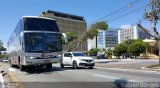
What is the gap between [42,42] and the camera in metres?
23.6

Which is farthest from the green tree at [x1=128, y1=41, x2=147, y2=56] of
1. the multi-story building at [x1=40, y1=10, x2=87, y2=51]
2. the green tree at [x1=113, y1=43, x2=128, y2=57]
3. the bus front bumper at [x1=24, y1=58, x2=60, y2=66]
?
the bus front bumper at [x1=24, y1=58, x2=60, y2=66]

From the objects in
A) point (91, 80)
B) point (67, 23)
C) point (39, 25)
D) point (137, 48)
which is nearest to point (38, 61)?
point (39, 25)

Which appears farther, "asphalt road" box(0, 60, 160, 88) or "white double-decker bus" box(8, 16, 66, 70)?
"white double-decker bus" box(8, 16, 66, 70)

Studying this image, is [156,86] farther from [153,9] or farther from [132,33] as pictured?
[132,33]

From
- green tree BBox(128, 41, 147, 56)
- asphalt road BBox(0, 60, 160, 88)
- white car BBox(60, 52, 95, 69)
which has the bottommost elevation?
asphalt road BBox(0, 60, 160, 88)

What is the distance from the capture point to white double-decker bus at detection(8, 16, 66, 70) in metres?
23.1

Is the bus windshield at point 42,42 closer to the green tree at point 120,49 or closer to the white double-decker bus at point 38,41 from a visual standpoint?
the white double-decker bus at point 38,41

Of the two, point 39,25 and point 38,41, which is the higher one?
point 39,25

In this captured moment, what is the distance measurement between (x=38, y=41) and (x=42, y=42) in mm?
307

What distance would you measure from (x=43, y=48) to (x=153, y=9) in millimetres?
10431

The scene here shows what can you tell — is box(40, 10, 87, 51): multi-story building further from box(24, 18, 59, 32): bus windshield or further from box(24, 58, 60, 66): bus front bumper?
box(24, 58, 60, 66): bus front bumper

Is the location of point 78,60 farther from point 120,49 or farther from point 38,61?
point 120,49

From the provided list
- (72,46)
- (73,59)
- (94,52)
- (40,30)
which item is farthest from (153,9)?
(94,52)

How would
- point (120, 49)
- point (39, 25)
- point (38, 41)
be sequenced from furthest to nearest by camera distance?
point (120, 49) < point (39, 25) < point (38, 41)
